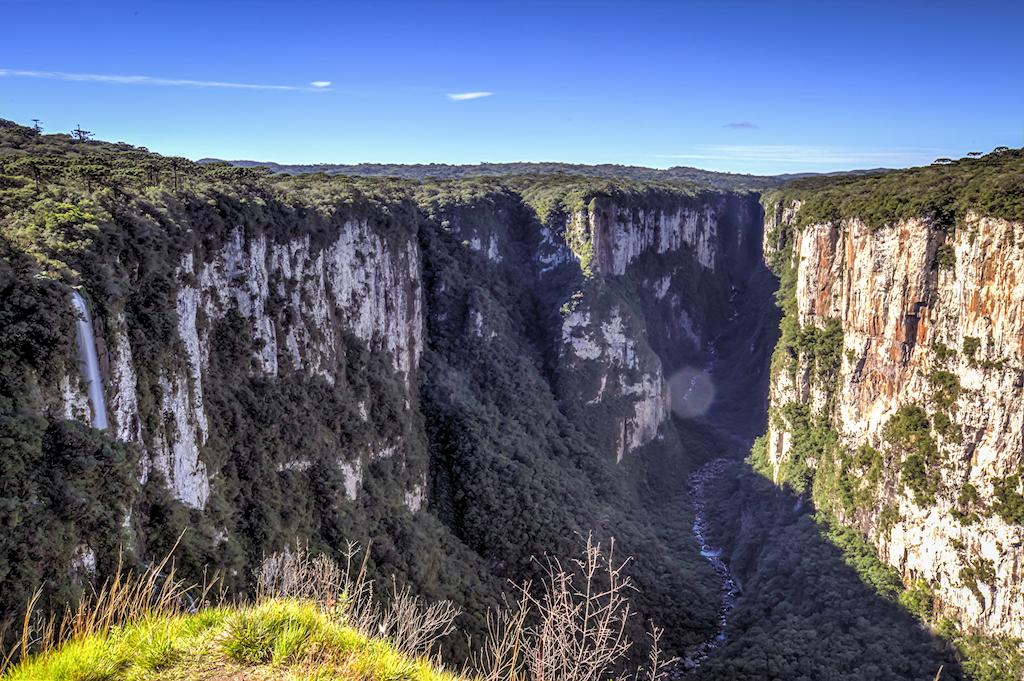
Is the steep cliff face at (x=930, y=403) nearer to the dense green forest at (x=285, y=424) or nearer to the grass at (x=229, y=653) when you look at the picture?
the dense green forest at (x=285, y=424)

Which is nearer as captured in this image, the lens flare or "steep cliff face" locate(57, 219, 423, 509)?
"steep cliff face" locate(57, 219, 423, 509)

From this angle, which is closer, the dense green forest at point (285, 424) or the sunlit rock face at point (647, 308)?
the dense green forest at point (285, 424)

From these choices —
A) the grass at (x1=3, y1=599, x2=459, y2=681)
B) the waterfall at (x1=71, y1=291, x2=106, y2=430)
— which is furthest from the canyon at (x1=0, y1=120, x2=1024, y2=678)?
the grass at (x1=3, y1=599, x2=459, y2=681)

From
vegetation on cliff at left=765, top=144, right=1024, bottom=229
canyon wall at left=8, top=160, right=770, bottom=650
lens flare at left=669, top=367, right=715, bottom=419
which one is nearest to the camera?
canyon wall at left=8, top=160, right=770, bottom=650

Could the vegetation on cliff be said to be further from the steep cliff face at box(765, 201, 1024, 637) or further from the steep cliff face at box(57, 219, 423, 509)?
the steep cliff face at box(57, 219, 423, 509)

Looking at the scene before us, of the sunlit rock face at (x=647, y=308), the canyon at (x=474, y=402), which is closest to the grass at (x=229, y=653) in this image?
the canyon at (x=474, y=402)

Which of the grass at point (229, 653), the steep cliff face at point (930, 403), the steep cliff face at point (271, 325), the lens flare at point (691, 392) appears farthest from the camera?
the lens flare at point (691, 392)

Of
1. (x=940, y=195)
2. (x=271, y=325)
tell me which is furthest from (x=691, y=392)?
(x=271, y=325)
